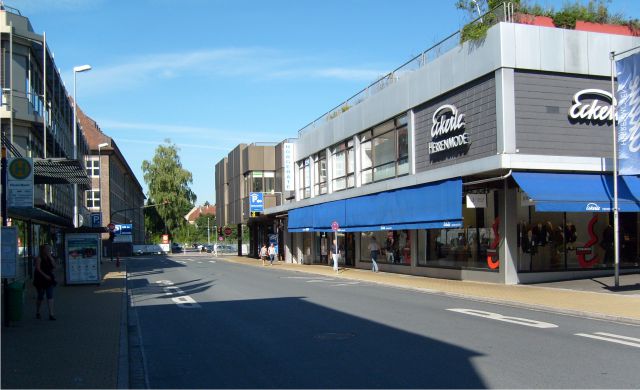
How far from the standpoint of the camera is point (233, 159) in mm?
57500

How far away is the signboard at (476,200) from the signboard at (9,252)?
14987 millimetres

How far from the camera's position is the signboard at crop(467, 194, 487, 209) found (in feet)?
72.1

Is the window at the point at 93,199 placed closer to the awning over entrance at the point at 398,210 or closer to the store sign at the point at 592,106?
the awning over entrance at the point at 398,210

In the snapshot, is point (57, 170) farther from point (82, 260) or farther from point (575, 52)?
point (575, 52)

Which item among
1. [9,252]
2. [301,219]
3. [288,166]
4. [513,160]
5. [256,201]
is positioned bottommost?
[9,252]

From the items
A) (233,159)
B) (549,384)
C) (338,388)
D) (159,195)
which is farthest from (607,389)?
(159,195)

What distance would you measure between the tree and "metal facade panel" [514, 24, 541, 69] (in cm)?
7013

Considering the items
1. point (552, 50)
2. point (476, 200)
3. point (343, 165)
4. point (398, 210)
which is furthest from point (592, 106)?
point (343, 165)

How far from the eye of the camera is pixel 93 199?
67.8m

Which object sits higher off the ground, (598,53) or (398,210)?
(598,53)

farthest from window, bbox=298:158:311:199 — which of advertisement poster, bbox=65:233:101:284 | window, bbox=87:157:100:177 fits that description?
window, bbox=87:157:100:177

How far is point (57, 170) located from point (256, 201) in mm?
30936

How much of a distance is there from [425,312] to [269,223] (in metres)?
40.3

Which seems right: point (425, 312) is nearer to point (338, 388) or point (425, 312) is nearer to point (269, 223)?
point (338, 388)
